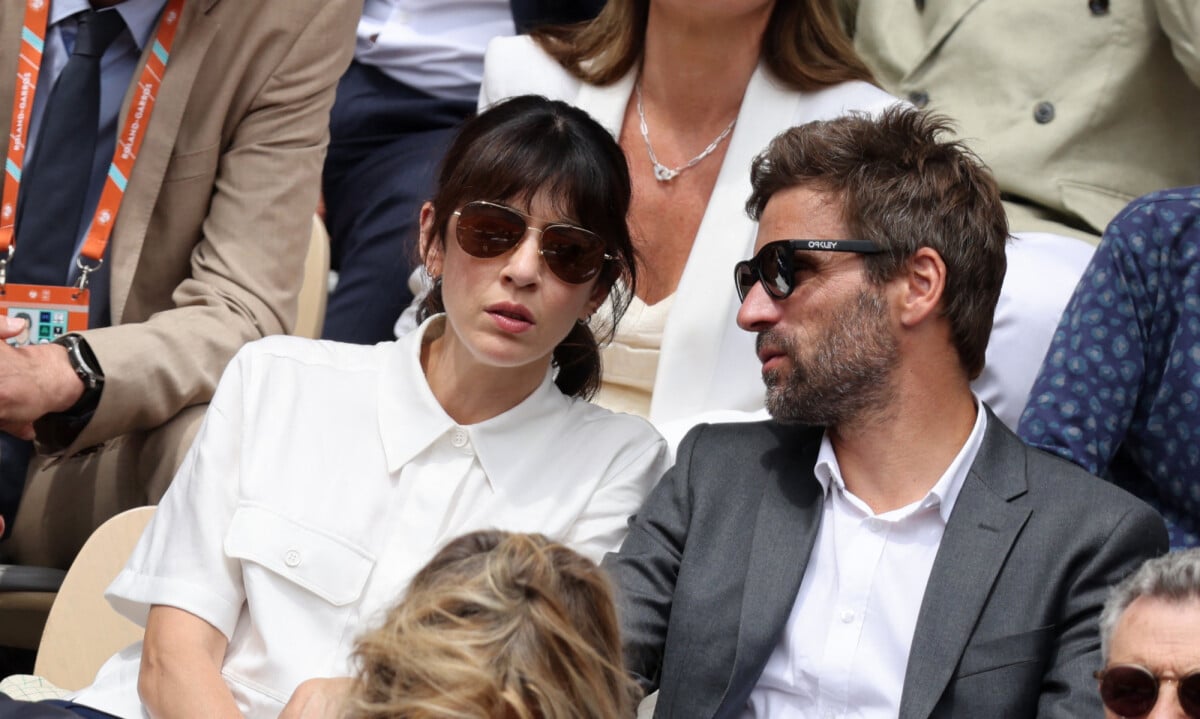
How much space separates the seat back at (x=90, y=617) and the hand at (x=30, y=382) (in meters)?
0.33

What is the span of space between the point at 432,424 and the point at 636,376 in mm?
970

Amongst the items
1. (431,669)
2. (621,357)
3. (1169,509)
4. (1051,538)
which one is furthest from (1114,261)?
(431,669)

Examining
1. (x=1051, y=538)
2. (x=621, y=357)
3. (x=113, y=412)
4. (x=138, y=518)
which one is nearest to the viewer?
(x=1051, y=538)

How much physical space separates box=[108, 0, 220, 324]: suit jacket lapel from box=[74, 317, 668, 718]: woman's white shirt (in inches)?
31.6

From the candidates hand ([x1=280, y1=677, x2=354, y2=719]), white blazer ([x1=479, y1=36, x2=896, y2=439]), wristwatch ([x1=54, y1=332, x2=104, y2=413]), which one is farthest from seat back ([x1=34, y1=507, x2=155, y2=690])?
white blazer ([x1=479, y1=36, x2=896, y2=439])

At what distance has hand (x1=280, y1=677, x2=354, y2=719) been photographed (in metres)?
2.30

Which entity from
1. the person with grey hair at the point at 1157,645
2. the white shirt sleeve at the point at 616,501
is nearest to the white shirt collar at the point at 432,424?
the white shirt sleeve at the point at 616,501

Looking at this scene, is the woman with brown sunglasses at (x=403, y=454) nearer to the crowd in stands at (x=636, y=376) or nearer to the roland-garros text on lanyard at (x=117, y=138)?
the crowd in stands at (x=636, y=376)

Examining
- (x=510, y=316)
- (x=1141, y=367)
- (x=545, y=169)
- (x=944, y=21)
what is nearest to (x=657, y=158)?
(x=944, y=21)

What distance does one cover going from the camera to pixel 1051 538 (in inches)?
99.3

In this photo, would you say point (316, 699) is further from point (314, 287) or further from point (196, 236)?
point (314, 287)

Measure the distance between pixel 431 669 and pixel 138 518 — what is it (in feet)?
4.61

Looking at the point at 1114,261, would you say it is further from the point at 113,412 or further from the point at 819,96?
the point at 113,412

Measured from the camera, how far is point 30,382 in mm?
3104
